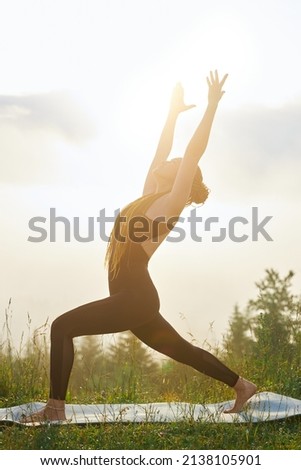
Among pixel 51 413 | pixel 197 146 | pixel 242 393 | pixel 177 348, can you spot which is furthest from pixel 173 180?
pixel 51 413

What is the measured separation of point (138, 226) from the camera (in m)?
6.07

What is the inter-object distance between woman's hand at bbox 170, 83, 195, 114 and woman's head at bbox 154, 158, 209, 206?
0.68 m

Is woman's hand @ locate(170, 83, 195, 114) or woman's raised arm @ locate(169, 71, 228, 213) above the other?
woman's hand @ locate(170, 83, 195, 114)

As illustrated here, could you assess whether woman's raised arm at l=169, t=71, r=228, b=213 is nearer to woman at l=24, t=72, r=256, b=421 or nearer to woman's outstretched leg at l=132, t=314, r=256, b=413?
woman at l=24, t=72, r=256, b=421

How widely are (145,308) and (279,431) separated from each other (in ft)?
4.27

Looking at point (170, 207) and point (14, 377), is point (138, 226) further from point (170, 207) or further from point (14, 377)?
point (14, 377)

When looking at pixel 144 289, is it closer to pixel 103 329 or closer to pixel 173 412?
pixel 103 329

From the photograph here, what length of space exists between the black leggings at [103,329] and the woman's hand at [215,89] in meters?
1.55

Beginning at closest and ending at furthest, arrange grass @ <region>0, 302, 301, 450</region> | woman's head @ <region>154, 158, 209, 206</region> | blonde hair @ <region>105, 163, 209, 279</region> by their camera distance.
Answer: grass @ <region>0, 302, 301, 450</region>, blonde hair @ <region>105, 163, 209, 279</region>, woman's head @ <region>154, 158, 209, 206</region>

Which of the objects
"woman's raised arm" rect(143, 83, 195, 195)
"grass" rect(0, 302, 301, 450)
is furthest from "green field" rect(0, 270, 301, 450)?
"woman's raised arm" rect(143, 83, 195, 195)

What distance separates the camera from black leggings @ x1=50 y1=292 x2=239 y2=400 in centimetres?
579
